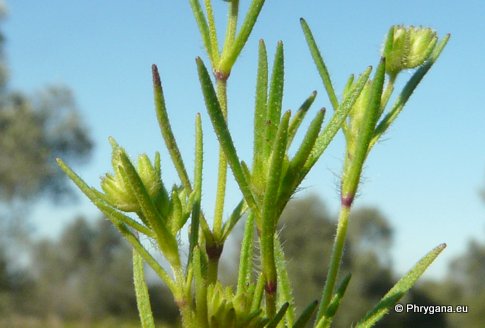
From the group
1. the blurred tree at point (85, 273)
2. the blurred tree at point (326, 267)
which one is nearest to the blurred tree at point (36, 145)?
the blurred tree at point (85, 273)

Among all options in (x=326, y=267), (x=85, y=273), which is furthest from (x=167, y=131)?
(x=85, y=273)

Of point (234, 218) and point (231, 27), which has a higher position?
point (231, 27)

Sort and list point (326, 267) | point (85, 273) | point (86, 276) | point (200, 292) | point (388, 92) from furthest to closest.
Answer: point (85, 273)
point (86, 276)
point (326, 267)
point (388, 92)
point (200, 292)

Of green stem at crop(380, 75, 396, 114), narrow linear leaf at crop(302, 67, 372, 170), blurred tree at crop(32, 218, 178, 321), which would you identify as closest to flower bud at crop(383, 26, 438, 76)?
green stem at crop(380, 75, 396, 114)

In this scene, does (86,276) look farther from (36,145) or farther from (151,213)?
(151,213)

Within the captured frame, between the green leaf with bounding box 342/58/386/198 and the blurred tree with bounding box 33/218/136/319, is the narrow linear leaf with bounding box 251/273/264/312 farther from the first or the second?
the blurred tree with bounding box 33/218/136/319

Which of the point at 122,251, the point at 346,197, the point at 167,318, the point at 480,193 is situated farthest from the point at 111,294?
the point at 346,197

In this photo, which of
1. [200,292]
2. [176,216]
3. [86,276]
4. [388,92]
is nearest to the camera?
[200,292]
